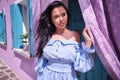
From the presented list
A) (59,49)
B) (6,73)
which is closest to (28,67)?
(6,73)

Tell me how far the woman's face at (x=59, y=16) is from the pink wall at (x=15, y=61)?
86.2 inches

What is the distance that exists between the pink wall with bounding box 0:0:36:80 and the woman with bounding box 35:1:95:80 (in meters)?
1.93

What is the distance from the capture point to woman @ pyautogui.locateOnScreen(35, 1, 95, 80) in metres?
2.07

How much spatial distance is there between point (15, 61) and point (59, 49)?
12.1ft

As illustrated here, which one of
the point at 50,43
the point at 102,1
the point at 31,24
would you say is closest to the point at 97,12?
the point at 102,1

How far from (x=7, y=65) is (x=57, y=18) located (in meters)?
4.85

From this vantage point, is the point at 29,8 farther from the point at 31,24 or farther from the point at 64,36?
the point at 64,36

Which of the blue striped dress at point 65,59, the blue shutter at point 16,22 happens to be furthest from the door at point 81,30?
the blue shutter at point 16,22

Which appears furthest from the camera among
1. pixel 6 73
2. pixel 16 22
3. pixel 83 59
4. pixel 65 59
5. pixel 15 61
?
pixel 6 73

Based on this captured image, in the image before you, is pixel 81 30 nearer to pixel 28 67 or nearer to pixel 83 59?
pixel 83 59

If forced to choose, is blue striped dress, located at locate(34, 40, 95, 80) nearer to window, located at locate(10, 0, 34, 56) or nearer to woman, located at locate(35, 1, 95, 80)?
woman, located at locate(35, 1, 95, 80)

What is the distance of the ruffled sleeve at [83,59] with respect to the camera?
6.61ft

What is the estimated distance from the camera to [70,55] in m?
2.10

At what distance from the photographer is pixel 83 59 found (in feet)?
6.67
